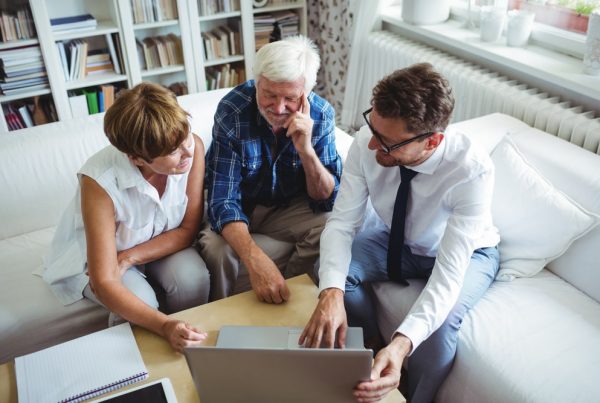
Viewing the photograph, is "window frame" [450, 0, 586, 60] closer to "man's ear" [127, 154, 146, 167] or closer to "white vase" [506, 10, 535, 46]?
"white vase" [506, 10, 535, 46]

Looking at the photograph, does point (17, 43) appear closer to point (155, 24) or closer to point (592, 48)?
point (155, 24)

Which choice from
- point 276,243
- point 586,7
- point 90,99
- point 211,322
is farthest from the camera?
point 90,99

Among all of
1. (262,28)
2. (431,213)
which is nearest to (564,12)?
(431,213)

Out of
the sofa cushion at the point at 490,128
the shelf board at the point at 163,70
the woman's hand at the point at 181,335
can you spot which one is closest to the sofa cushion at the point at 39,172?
the woman's hand at the point at 181,335

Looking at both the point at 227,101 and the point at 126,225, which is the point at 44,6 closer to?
the point at 227,101

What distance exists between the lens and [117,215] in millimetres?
1440

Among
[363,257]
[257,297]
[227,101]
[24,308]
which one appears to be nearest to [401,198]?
[363,257]

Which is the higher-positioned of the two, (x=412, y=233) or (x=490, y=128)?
(x=490, y=128)

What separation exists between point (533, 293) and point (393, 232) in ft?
1.50

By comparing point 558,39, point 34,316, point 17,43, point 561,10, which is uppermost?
point 561,10

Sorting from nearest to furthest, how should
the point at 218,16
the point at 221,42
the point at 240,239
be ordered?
the point at 240,239 < the point at 218,16 < the point at 221,42

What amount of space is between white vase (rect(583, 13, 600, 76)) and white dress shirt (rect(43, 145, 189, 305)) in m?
1.56

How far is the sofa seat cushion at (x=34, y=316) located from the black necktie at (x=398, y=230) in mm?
906

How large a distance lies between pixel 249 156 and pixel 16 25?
186cm
